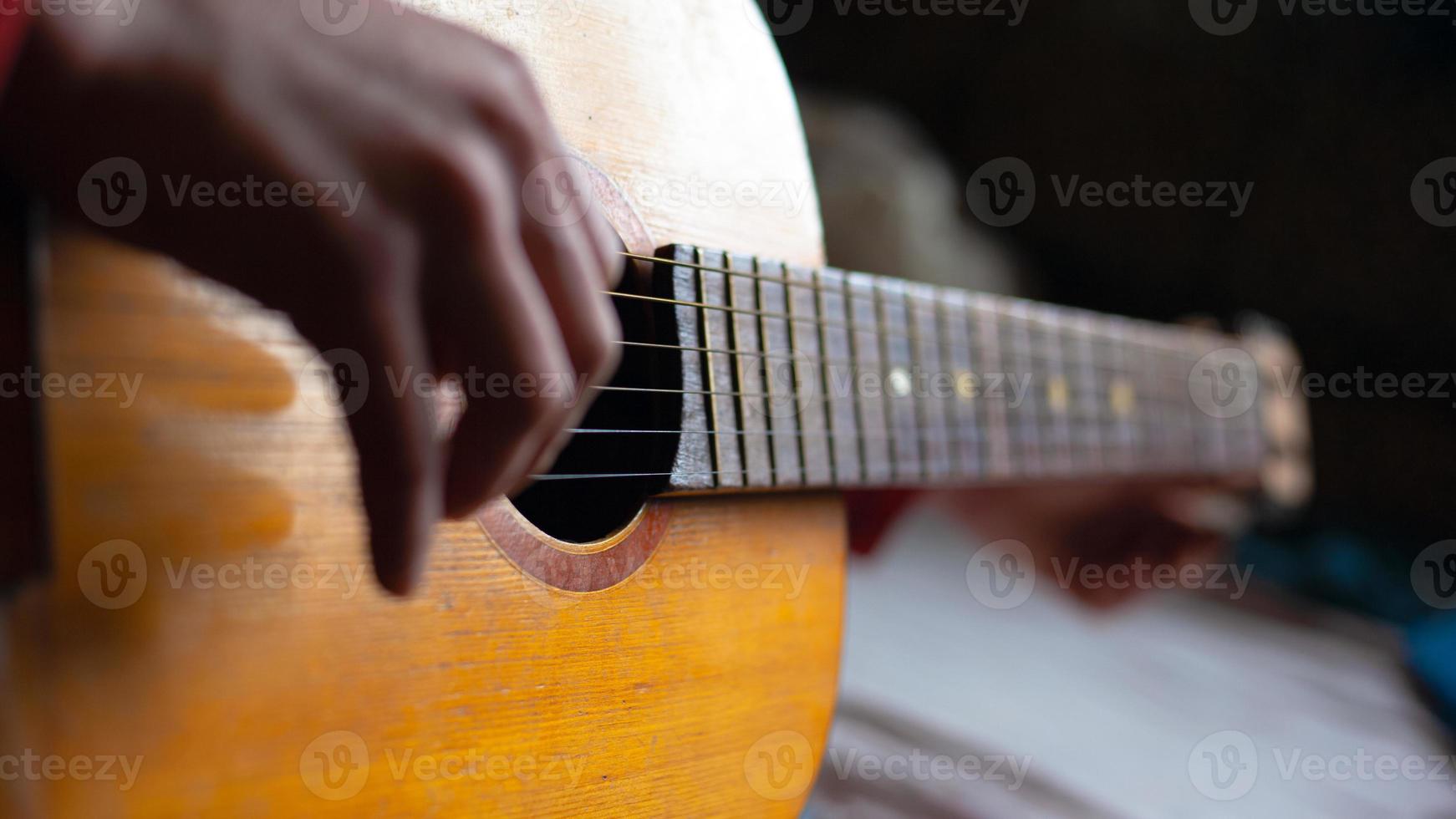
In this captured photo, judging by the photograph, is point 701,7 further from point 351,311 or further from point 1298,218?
point 1298,218

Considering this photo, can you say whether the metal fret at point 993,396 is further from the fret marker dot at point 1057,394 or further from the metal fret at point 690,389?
the metal fret at point 690,389

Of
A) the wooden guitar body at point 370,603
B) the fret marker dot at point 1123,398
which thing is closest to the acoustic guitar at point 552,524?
the wooden guitar body at point 370,603

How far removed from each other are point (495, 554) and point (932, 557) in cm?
A: 111

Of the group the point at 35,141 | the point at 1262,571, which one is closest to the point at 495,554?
the point at 35,141

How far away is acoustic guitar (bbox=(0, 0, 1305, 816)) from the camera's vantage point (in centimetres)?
32

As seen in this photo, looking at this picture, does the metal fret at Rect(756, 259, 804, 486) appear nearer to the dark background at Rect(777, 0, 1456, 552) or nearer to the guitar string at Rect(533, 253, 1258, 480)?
the guitar string at Rect(533, 253, 1258, 480)

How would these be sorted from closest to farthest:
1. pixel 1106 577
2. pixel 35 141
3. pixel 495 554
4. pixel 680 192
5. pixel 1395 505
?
pixel 35 141, pixel 495 554, pixel 680 192, pixel 1106 577, pixel 1395 505

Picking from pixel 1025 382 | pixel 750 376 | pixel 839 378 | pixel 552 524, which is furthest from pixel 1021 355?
pixel 552 524

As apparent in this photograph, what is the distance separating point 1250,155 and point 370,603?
64.1 inches

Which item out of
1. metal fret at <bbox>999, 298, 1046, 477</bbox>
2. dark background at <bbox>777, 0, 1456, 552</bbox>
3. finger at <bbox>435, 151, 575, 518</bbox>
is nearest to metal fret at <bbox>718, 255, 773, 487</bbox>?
finger at <bbox>435, 151, 575, 518</bbox>

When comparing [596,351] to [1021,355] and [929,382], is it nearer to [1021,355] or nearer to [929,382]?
[929,382]

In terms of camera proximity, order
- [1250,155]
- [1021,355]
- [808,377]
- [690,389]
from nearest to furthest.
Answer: [690,389] < [808,377] < [1021,355] < [1250,155]

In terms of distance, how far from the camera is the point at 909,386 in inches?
27.4

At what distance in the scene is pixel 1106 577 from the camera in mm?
1335
